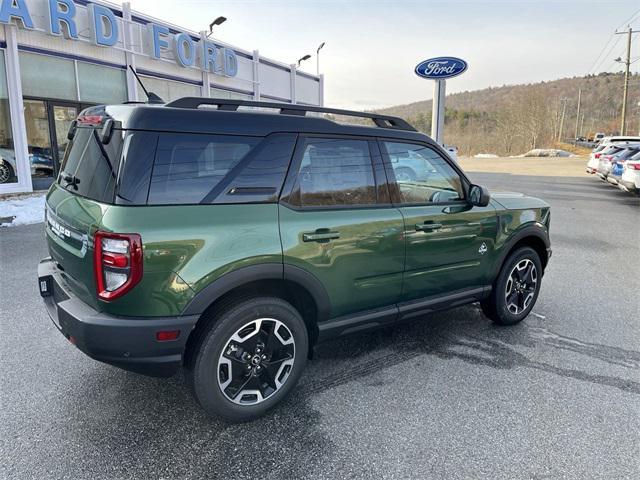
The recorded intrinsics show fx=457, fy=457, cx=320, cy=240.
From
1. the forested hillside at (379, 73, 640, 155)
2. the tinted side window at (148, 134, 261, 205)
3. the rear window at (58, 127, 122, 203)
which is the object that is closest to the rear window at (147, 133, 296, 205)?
the tinted side window at (148, 134, 261, 205)

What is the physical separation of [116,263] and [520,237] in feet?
11.1

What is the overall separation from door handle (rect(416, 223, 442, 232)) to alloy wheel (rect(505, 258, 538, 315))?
1.17 meters

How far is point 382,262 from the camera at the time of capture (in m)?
3.18

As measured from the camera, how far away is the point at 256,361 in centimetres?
276

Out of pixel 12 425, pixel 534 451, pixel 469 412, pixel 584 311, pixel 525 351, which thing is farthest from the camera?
pixel 584 311

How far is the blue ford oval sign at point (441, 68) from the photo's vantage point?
42.9 ft

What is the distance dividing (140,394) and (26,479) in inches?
32.9

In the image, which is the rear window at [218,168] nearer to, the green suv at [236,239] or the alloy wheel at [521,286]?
the green suv at [236,239]

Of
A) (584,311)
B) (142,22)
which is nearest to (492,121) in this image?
(142,22)

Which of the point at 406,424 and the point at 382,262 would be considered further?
the point at 382,262

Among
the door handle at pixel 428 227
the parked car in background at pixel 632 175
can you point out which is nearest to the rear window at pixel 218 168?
the door handle at pixel 428 227

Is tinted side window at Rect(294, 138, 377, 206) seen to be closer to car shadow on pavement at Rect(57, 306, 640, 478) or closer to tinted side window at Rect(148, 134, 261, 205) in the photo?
tinted side window at Rect(148, 134, 261, 205)

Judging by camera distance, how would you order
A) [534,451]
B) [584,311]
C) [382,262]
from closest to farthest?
[534,451] < [382,262] < [584,311]

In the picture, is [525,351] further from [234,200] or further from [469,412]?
[234,200]
